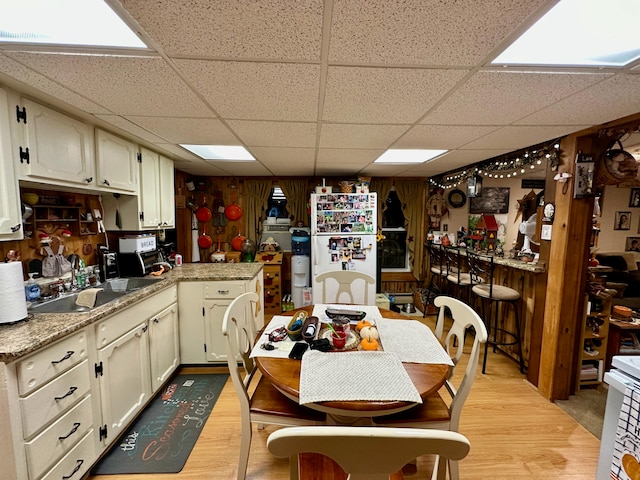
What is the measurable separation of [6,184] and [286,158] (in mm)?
2064

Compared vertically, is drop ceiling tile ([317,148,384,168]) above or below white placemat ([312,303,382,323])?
above

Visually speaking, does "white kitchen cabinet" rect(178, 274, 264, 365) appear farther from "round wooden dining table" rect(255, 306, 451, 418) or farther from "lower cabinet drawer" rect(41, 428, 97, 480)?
"round wooden dining table" rect(255, 306, 451, 418)

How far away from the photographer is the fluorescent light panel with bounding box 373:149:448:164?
103 inches

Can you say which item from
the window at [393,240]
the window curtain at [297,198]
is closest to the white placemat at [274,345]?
the window curtain at [297,198]

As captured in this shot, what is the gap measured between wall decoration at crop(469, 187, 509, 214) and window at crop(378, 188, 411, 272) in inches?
52.0

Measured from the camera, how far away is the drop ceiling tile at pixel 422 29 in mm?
805

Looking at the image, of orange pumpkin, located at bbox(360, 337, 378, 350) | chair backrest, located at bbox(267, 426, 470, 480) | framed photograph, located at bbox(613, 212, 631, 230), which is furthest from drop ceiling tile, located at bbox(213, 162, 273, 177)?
framed photograph, located at bbox(613, 212, 631, 230)

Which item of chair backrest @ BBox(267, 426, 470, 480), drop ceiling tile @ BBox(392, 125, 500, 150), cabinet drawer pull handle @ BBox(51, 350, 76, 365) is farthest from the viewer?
drop ceiling tile @ BBox(392, 125, 500, 150)

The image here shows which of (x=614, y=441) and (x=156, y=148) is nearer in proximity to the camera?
(x=614, y=441)

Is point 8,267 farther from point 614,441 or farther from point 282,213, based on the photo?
point 282,213

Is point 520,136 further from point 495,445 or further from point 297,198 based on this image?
point 297,198

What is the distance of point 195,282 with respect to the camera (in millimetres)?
2482

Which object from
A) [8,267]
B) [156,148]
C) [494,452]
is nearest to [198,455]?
[8,267]

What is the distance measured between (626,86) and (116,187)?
3.23 metres
